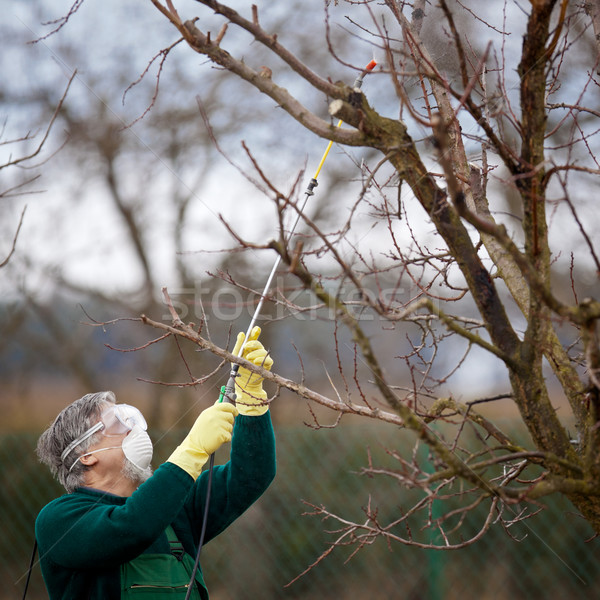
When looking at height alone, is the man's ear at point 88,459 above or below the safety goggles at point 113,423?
below

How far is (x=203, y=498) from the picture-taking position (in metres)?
2.30

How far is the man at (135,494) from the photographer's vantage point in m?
1.88

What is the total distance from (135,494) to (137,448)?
29cm

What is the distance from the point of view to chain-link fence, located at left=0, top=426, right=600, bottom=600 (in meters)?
4.14

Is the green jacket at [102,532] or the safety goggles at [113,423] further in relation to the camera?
the safety goggles at [113,423]

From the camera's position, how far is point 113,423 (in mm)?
2225

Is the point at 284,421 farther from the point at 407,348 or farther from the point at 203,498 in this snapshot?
the point at 203,498

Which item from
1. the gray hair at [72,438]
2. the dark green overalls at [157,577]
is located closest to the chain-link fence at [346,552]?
the gray hair at [72,438]

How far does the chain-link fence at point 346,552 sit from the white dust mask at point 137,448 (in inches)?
80.3

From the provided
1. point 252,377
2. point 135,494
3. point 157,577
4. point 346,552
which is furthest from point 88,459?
point 346,552

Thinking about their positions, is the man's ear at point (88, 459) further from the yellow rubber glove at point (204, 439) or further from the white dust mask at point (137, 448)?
the yellow rubber glove at point (204, 439)

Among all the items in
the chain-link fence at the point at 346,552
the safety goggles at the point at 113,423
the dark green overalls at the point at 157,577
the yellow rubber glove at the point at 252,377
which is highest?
the safety goggles at the point at 113,423

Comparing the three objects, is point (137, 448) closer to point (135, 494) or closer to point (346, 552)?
point (135, 494)

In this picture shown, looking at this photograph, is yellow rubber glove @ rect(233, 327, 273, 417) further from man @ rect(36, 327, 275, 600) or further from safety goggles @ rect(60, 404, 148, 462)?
safety goggles @ rect(60, 404, 148, 462)
